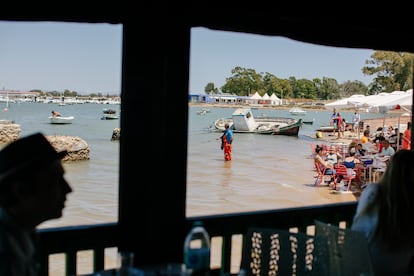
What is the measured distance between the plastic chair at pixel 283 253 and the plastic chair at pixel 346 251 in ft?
0.13

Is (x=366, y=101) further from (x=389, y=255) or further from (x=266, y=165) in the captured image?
(x=389, y=255)

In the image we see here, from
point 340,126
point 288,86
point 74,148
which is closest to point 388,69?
point 340,126

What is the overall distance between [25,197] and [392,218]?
4.83 feet

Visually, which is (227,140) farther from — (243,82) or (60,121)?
(243,82)

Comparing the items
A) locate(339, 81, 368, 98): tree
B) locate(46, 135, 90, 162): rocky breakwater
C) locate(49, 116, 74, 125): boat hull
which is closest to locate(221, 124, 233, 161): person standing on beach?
locate(46, 135, 90, 162): rocky breakwater

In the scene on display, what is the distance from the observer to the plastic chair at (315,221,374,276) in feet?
6.55

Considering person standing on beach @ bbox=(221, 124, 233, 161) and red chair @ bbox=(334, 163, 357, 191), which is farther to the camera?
person standing on beach @ bbox=(221, 124, 233, 161)

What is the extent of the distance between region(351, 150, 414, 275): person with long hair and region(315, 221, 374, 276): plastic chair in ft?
0.25

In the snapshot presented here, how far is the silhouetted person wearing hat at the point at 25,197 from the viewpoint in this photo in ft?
3.89

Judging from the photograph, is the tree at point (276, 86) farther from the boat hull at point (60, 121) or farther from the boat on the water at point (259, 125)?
the boat on the water at point (259, 125)

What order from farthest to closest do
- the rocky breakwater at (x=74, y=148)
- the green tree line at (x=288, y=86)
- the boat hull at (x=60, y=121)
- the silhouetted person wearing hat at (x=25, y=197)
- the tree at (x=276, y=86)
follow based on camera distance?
the tree at (x=276, y=86), the green tree line at (x=288, y=86), the boat hull at (x=60, y=121), the rocky breakwater at (x=74, y=148), the silhouetted person wearing hat at (x=25, y=197)

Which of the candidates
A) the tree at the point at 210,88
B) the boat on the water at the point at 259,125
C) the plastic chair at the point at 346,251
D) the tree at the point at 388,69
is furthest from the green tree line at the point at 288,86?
the plastic chair at the point at 346,251

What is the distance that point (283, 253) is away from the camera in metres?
2.36

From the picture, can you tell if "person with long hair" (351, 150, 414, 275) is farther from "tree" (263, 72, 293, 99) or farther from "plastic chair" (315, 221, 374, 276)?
"tree" (263, 72, 293, 99)
